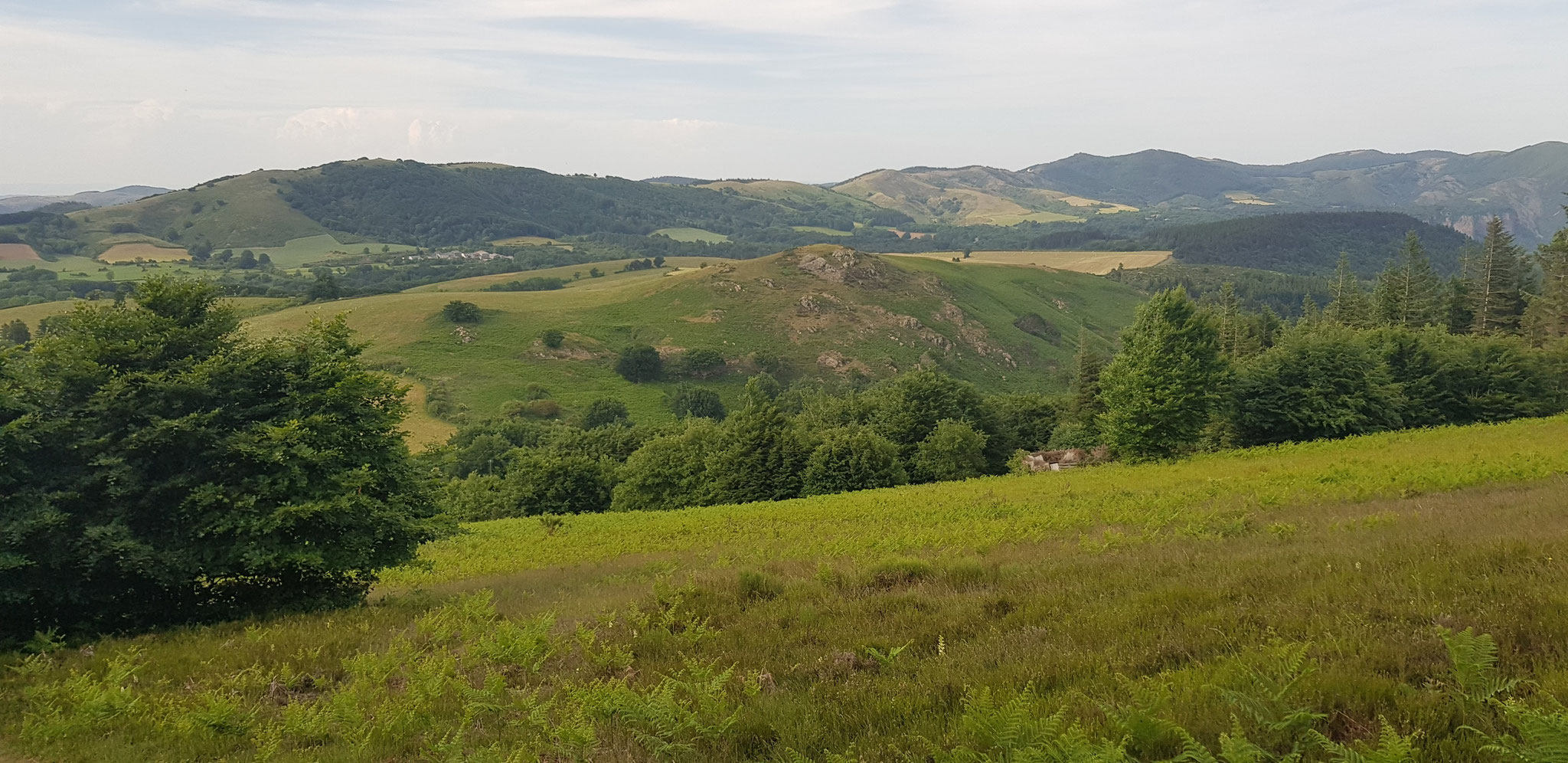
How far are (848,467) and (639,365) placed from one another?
71.0 m

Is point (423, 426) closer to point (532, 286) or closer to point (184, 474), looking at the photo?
point (184, 474)

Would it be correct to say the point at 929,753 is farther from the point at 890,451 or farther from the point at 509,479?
the point at 509,479

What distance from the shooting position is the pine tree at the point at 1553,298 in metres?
62.7

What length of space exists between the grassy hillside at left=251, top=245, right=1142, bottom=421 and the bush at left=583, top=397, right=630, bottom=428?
2600 millimetres

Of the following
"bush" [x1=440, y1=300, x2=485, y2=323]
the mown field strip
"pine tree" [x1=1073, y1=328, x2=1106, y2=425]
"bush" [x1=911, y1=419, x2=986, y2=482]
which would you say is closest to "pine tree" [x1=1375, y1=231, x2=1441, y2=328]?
"pine tree" [x1=1073, y1=328, x2=1106, y2=425]

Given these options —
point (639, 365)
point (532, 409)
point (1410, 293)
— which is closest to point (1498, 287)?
point (1410, 293)

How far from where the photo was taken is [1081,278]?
614 ft

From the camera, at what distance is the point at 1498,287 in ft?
243

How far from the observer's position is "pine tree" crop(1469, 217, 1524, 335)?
7294 centimetres

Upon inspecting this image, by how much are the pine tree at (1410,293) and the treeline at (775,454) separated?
1542 inches

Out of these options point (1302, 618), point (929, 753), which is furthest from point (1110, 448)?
point (929, 753)

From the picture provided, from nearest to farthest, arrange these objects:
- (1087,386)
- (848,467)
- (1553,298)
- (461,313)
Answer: (848,467), (1087,386), (1553,298), (461,313)

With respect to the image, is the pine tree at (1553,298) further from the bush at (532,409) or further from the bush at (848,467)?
the bush at (532,409)

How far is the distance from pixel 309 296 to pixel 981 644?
543ft
